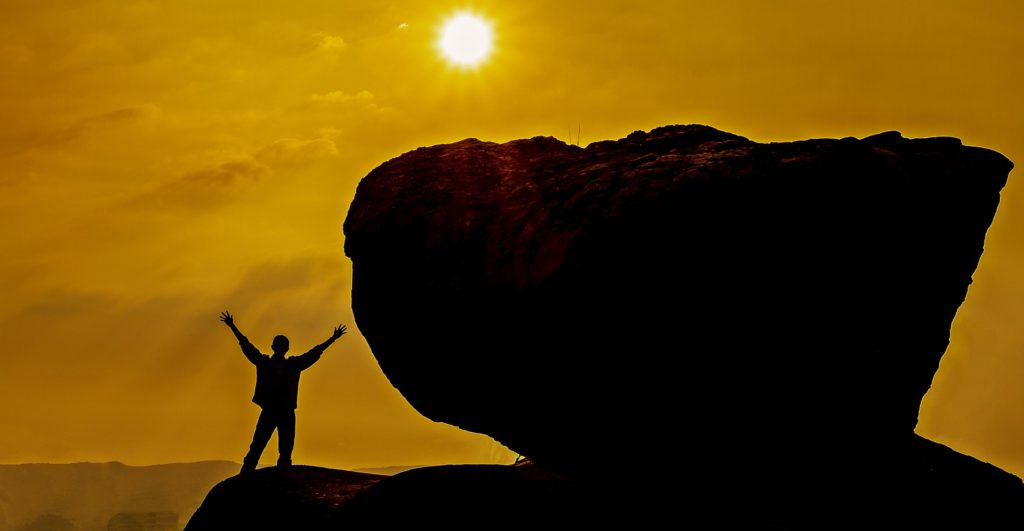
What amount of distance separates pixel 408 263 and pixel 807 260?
538 cm

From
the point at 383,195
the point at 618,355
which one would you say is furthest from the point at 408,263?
the point at 618,355

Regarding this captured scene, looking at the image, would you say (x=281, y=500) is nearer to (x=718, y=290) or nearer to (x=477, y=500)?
(x=477, y=500)

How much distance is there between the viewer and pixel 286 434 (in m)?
17.8

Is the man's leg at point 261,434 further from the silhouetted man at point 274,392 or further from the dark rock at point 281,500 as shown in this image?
the dark rock at point 281,500

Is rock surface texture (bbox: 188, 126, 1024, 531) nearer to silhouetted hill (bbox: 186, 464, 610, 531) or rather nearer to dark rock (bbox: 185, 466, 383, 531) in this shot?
silhouetted hill (bbox: 186, 464, 610, 531)

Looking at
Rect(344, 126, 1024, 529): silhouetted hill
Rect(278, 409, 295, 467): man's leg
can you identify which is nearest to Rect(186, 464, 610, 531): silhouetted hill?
Rect(344, 126, 1024, 529): silhouetted hill

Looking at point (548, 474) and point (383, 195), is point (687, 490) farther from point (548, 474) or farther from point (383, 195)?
point (383, 195)

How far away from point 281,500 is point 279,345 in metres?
3.98

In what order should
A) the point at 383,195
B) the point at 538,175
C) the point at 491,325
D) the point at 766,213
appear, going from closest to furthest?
the point at 766,213 < the point at 491,325 < the point at 538,175 < the point at 383,195

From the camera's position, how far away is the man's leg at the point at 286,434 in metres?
17.7

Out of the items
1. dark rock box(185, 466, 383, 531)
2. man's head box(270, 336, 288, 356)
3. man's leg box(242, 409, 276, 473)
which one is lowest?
dark rock box(185, 466, 383, 531)

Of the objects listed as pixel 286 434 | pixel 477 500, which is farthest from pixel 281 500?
pixel 477 500

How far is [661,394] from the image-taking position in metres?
10.8

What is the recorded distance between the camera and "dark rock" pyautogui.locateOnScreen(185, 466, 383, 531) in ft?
46.1
